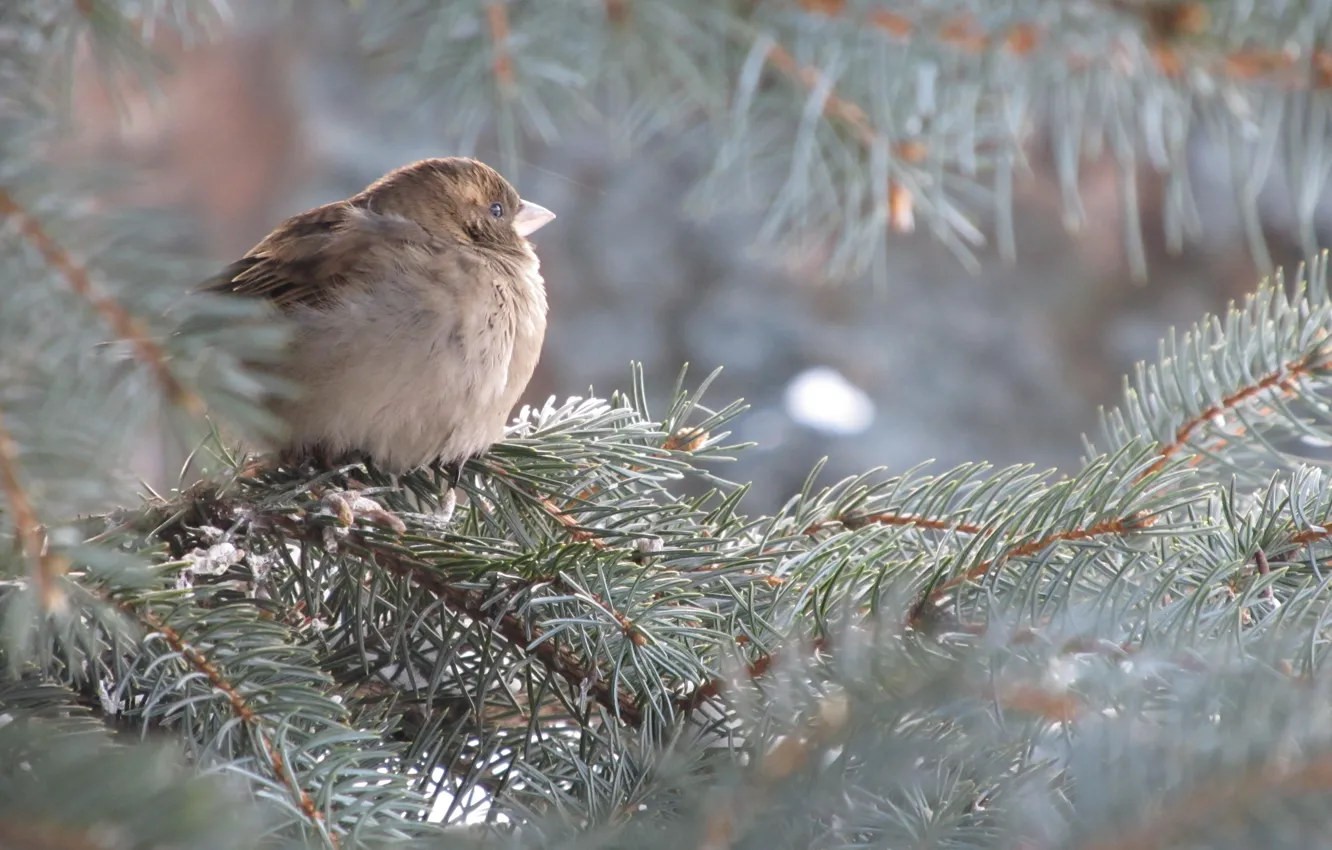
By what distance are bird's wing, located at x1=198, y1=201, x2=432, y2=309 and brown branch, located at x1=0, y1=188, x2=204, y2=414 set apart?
1.08 metres

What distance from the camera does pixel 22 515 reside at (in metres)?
0.65

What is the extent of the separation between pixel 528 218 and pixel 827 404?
1.92 m

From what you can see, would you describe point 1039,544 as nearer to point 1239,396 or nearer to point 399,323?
point 1239,396

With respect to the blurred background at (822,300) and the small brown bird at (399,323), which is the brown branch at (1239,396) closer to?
the small brown bird at (399,323)

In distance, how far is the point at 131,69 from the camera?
104cm

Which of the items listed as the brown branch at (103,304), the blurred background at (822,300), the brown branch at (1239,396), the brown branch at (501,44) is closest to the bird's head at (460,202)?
the brown branch at (501,44)

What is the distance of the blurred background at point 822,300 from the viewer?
4203 millimetres

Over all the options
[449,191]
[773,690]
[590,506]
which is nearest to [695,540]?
[590,506]

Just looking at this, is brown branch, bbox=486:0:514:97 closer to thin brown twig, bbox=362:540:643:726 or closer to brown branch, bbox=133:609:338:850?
thin brown twig, bbox=362:540:643:726

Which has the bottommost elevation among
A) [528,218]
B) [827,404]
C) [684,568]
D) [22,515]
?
[827,404]

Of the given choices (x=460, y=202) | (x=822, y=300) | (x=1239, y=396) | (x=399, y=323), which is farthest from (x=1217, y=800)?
(x=822, y=300)

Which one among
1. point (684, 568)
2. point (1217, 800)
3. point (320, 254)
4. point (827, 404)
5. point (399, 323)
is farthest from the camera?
point (827, 404)

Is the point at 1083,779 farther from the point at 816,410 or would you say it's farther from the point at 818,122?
the point at 816,410

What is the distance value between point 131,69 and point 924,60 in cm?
75
